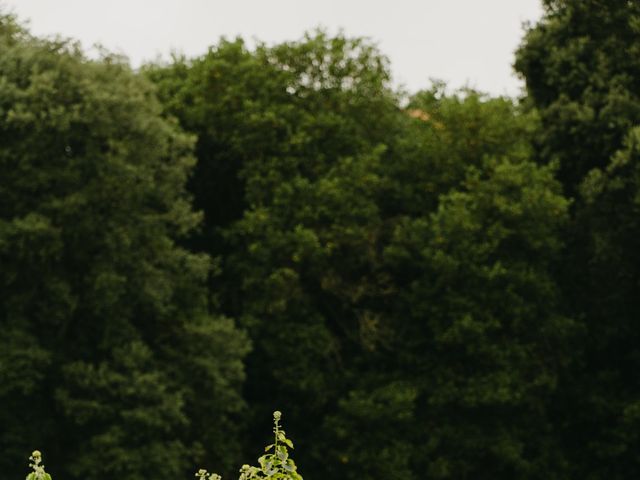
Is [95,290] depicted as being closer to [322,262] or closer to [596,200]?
[322,262]

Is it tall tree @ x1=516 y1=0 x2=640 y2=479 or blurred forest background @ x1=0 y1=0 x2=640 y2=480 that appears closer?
blurred forest background @ x1=0 y1=0 x2=640 y2=480

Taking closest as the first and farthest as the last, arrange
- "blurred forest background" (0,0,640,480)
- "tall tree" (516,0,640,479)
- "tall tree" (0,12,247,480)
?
1. "tall tree" (0,12,247,480)
2. "blurred forest background" (0,0,640,480)
3. "tall tree" (516,0,640,479)

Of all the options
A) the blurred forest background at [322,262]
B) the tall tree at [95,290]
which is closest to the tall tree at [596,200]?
the blurred forest background at [322,262]

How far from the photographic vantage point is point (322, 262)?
29.9 metres

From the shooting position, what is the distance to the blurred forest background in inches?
1035

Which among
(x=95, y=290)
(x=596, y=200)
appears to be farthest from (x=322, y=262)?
(x=596, y=200)

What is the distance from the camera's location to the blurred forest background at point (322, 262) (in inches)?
1035

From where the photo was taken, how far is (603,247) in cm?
2838

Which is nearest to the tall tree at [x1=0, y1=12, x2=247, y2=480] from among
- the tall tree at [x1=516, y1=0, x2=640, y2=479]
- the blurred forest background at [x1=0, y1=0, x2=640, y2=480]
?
the blurred forest background at [x1=0, y1=0, x2=640, y2=480]

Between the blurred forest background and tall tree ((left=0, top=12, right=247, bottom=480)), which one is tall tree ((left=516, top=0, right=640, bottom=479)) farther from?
tall tree ((left=0, top=12, right=247, bottom=480))

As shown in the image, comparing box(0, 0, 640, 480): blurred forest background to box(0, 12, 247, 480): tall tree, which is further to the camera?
box(0, 0, 640, 480): blurred forest background

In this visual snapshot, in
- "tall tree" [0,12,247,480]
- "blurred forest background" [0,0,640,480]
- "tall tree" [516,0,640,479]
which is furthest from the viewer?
"tall tree" [516,0,640,479]

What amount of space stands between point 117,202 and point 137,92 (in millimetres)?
Result: 2429

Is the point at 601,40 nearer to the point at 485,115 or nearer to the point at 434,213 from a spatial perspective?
the point at 485,115
